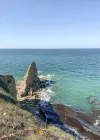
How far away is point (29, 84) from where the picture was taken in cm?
5416

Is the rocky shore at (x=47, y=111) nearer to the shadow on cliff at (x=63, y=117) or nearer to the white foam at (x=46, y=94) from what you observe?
the shadow on cliff at (x=63, y=117)

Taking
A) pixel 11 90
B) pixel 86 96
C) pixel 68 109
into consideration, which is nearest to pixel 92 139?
pixel 68 109

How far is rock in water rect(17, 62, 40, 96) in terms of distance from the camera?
51.1 meters

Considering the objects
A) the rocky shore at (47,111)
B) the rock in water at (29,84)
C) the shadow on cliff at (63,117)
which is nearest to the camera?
the rocky shore at (47,111)

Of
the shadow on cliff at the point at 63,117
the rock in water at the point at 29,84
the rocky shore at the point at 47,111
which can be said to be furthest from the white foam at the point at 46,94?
the shadow on cliff at the point at 63,117

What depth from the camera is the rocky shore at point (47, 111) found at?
2927cm

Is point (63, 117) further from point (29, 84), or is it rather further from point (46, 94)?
point (29, 84)

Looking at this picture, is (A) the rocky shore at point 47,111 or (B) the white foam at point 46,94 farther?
(B) the white foam at point 46,94

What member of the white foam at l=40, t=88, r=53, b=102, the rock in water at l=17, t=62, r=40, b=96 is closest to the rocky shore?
the rock in water at l=17, t=62, r=40, b=96

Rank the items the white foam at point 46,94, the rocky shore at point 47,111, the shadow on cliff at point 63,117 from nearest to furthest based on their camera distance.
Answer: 1. the rocky shore at point 47,111
2. the shadow on cliff at point 63,117
3. the white foam at point 46,94

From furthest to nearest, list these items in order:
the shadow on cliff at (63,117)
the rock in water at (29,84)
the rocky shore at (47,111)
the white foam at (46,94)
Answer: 1. the rock in water at (29,84)
2. the white foam at (46,94)
3. the shadow on cliff at (63,117)
4. the rocky shore at (47,111)

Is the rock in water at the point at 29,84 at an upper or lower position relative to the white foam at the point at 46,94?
upper

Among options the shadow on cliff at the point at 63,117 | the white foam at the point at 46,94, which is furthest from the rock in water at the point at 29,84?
the shadow on cliff at the point at 63,117

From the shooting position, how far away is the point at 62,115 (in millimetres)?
36969
